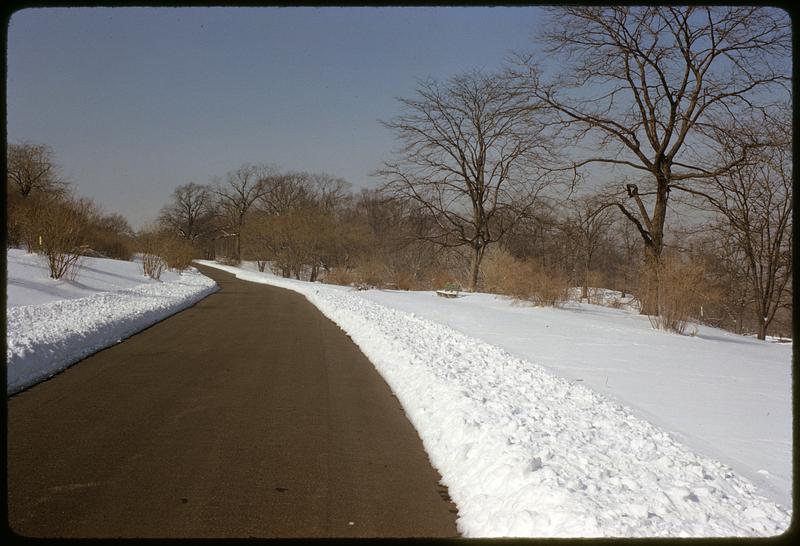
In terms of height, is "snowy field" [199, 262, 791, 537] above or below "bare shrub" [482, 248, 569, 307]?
below

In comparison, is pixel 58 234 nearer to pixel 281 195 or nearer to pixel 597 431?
pixel 597 431

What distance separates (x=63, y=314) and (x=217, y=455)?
1022cm

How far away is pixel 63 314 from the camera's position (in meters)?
13.5

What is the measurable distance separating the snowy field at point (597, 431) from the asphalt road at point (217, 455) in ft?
1.34

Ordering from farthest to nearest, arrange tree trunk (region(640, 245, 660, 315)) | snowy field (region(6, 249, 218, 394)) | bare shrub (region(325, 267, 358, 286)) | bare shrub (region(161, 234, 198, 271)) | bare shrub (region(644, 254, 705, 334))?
bare shrub (region(325, 267, 358, 286))
bare shrub (region(161, 234, 198, 271))
tree trunk (region(640, 245, 660, 315))
bare shrub (region(644, 254, 705, 334))
snowy field (region(6, 249, 218, 394))

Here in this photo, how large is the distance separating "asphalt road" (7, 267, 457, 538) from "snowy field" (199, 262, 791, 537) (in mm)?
408

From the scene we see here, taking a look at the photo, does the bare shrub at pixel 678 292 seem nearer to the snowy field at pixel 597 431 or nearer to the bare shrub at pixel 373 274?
the snowy field at pixel 597 431

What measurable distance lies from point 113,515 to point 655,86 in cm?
2012

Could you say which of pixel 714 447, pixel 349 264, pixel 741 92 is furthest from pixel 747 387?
pixel 349 264

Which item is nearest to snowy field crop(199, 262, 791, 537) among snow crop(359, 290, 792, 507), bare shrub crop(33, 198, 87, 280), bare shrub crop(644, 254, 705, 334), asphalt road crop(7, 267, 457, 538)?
snow crop(359, 290, 792, 507)

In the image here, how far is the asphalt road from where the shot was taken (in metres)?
3.86

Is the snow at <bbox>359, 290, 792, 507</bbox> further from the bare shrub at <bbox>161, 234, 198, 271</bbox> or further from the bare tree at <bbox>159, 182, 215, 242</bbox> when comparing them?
the bare tree at <bbox>159, 182, 215, 242</bbox>

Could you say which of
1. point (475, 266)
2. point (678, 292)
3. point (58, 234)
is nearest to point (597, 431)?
point (678, 292)

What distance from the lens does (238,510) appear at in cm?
400
